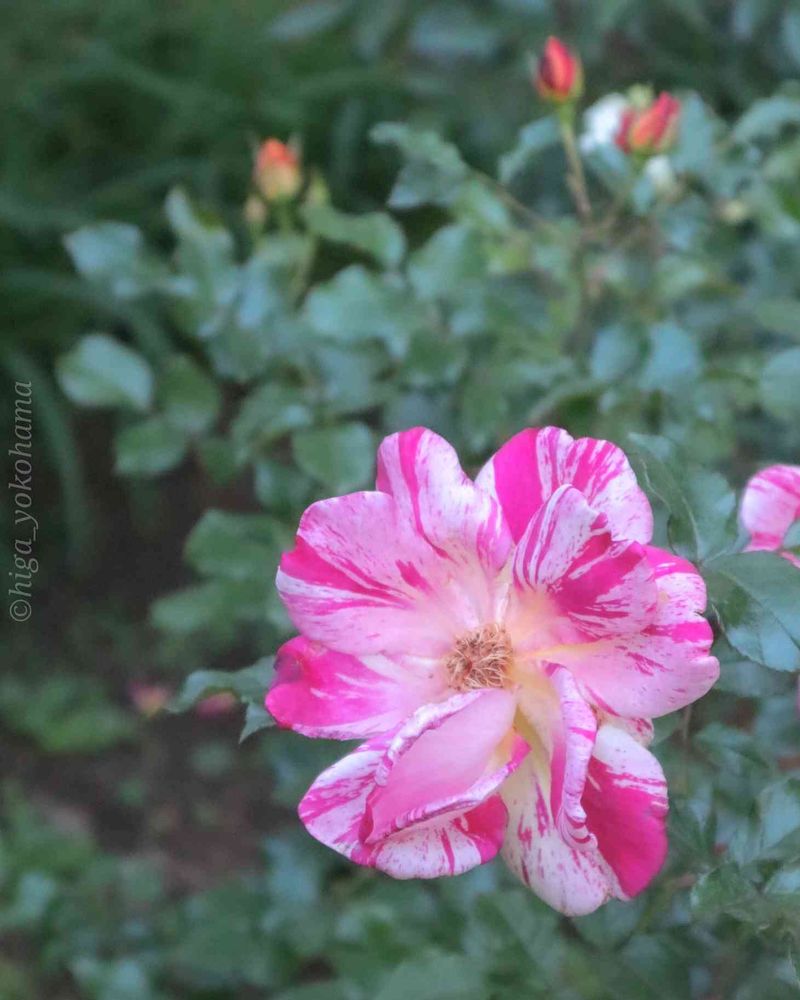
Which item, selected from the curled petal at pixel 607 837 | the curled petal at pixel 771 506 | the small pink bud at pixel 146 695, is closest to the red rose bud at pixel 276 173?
the curled petal at pixel 771 506

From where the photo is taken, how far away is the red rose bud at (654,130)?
0.98 meters

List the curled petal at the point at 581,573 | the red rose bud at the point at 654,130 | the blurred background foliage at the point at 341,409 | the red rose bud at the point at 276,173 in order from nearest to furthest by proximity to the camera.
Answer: the curled petal at the point at 581,573 → the blurred background foliage at the point at 341,409 → the red rose bud at the point at 654,130 → the red rose bud at the point at 276,173

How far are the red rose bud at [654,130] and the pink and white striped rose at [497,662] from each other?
55cm

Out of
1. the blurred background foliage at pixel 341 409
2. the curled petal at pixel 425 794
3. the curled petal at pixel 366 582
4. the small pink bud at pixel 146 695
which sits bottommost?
the small pink bud at pixel 146 695

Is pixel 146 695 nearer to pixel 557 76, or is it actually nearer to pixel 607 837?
pixel 557 76

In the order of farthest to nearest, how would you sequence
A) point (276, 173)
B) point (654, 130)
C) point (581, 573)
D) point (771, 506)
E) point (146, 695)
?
point (146, 695)
point (276, 173)
point (654, 130)
point (771, 506)
point (581, 573)

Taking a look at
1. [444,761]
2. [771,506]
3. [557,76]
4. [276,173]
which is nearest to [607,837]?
[444,761]

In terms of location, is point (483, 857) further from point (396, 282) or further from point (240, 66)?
point (240, 66)

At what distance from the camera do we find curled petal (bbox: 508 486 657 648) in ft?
1.61

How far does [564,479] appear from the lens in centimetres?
53

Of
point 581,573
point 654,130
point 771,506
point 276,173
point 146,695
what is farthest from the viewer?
point 146,695

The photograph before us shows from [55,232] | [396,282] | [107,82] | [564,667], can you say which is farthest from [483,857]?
[107,82]

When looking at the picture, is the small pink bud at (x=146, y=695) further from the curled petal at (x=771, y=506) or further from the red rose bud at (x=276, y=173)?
the curled petal at (x=771, y=506)

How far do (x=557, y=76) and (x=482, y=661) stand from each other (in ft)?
2.19
